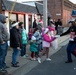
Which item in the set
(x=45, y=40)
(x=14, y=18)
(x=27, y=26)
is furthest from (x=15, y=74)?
(x=27, y=26)

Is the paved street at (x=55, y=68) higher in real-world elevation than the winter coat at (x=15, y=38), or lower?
lower

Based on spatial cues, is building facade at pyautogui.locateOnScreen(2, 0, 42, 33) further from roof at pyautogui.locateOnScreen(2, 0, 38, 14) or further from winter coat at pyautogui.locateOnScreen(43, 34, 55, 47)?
winter coat at pyautogui.locateOnScreen(43, 34, 55, 47)

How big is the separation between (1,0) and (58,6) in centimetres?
2652

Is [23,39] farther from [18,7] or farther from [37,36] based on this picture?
[18,7]

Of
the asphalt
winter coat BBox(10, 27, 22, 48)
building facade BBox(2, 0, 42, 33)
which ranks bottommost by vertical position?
the asphalt

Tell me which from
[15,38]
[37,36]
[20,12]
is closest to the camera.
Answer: [15,38]

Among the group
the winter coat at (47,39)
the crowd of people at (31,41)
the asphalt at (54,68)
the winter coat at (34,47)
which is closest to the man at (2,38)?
the crowd of people at (31,41)

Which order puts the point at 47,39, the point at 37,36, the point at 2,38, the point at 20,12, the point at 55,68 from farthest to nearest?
1. the point at 20,12
2. the point at 37,36
3. the point at 47,39
4. the point at 55,68
5. the point at 2,38

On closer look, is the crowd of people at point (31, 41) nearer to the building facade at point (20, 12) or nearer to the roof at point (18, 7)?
the building facade at point (20, 12)

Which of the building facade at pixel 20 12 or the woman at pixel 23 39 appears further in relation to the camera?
the building facade at pixel 20 12

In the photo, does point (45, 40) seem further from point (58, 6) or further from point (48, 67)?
point (58, 6)

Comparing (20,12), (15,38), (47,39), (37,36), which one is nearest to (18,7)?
(20,12)

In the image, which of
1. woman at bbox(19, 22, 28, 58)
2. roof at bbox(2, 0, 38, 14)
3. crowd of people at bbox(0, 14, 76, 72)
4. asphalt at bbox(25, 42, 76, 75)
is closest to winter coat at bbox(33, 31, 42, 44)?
crowd of people at bbox(0, 14, 76, 72)

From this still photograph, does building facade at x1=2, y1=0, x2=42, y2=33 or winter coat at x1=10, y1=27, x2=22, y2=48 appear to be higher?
building facade at x1=2, y1=0, x2=42, y2=33
